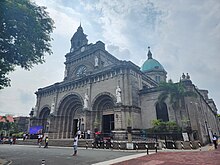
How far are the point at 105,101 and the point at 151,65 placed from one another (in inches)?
987

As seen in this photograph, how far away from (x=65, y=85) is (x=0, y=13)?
24607mm

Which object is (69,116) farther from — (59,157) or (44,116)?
(59,157)

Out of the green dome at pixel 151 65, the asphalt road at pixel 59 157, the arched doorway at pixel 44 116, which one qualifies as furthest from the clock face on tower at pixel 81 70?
the asphalt road at pixel 59 157

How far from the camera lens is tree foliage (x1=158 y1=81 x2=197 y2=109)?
2153 centimetres

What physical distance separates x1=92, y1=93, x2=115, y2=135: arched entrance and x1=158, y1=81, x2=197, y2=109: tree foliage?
332 inches

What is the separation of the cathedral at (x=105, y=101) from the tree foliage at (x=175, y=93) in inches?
61.0

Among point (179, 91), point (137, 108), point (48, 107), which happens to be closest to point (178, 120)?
point (179, 91)

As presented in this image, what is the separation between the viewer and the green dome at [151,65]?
46.9 m

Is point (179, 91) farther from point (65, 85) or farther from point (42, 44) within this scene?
point (65, 85)

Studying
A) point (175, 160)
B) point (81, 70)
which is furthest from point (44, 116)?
point (175, 160)

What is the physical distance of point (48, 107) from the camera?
117 feet

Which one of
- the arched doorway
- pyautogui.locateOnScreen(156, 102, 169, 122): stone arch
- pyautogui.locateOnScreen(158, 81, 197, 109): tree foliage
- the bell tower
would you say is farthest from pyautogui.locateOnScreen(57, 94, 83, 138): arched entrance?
pyautogui.locateOnScreen(158, 81, 197, 109): tree foliage

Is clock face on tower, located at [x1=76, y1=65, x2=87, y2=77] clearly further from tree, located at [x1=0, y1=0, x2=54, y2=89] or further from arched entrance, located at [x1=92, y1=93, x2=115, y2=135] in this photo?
tree, located at [x1=0, y1=0, x2=54, y2=89]

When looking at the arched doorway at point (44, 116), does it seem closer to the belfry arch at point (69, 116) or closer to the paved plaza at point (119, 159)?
the belfry arch at point (69, 116)
